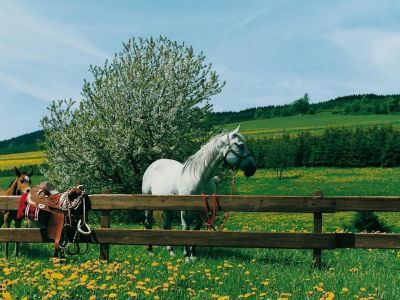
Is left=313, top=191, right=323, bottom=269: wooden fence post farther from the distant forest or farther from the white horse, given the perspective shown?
the distant forest

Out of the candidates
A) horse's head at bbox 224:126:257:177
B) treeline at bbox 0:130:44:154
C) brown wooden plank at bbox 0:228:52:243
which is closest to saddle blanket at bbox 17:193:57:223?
brown wooden plank at bbox 0:228:52:243

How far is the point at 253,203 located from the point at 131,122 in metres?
17.6

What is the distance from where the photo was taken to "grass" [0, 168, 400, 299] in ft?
24.1

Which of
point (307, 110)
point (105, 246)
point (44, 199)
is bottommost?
point (105, 246)

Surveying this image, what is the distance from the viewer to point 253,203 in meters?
10.5

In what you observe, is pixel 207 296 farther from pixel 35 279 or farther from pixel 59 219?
pixel 59 219

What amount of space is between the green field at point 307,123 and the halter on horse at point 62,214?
353 ft

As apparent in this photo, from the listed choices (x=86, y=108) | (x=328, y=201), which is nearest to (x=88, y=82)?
(x=86, y=108)

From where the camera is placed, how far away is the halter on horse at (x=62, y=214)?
10.1 metres

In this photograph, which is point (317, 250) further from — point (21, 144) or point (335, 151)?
point (21, 144)

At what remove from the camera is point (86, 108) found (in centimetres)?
2872

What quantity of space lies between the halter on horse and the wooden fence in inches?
11.4

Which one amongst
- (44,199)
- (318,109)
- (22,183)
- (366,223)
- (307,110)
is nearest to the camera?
(44,199)

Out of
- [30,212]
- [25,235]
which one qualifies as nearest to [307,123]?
[25,235]
